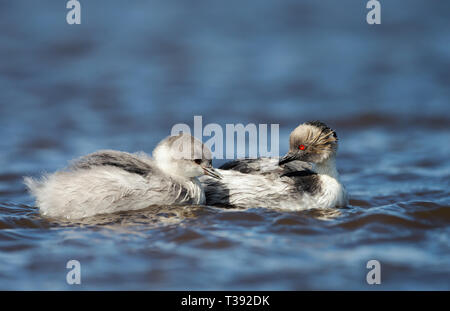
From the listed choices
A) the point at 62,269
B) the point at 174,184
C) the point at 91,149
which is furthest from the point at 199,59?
the point at 62,269

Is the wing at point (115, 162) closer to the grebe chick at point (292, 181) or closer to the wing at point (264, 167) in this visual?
the grebe chick at point (292, 181)

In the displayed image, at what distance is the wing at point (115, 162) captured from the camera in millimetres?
6367

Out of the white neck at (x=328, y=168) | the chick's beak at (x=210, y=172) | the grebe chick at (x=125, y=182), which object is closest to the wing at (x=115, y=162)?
the grebe chick at (x=125, y=182)

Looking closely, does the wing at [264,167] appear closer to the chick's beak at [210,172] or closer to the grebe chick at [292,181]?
the grebe chick at [292,181]

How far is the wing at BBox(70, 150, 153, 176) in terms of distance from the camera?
6367mm

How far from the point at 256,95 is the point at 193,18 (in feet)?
12.1

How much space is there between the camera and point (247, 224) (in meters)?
6.32

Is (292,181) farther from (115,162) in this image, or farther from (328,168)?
(115,162)

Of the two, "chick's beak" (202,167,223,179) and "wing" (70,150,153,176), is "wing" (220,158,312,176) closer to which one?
"chick's beak" (202,167,223,179)

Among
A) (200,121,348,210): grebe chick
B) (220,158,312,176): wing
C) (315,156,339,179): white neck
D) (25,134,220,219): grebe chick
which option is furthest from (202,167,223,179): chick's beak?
(315,156,339,179): white neck

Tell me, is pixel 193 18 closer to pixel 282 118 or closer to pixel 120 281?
pixel 282 118

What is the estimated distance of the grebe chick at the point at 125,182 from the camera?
621 centimetres

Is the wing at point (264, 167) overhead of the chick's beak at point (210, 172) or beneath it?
overhead

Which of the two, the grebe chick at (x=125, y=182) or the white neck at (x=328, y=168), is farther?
the white neck at (x=328, y=168)
